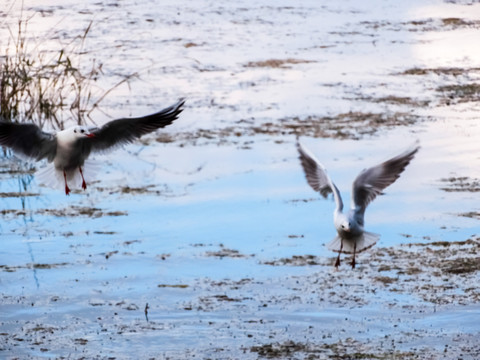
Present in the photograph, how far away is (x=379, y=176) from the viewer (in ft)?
28.3

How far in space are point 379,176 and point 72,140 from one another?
2.21 metres

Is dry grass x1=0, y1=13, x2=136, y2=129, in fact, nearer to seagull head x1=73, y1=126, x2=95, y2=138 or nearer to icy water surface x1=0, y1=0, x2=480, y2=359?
icy water surface x1=0, y1=0, x2=480, y2=359

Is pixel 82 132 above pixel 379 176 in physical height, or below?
above

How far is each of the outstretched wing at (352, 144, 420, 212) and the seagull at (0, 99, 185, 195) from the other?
4.65 ft

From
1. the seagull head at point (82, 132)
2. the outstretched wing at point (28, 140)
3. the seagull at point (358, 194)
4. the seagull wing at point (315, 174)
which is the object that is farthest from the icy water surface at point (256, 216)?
the seagull head at point (82, 132)

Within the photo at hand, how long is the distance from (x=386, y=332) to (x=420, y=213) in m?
3.07

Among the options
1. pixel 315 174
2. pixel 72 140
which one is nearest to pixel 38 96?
pixel 72 140

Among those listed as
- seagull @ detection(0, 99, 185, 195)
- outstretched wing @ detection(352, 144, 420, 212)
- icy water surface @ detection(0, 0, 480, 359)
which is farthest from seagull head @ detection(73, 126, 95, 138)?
outstretched wing @ detection(352, 144, 420, 212)

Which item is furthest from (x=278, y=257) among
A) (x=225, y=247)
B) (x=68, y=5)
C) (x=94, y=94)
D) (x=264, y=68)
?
(x=68, y=5)

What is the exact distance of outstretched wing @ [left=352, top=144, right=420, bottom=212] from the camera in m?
8.59

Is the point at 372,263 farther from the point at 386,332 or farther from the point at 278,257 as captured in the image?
the point at 386,332

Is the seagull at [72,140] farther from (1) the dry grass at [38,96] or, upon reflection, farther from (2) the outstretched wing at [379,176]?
(1) the dry grass at [38,96]

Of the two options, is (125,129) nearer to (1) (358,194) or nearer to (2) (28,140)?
(2) (28,140)

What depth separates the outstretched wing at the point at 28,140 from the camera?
8.84 metres
